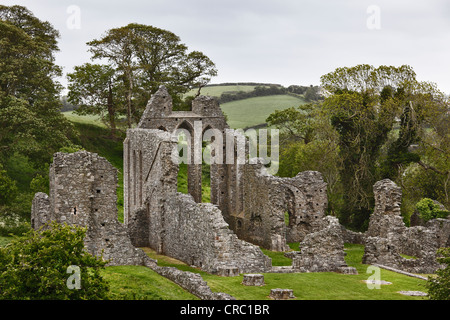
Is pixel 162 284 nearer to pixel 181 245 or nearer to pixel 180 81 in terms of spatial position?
pixel 181 245

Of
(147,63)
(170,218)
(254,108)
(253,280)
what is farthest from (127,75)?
(254,108)

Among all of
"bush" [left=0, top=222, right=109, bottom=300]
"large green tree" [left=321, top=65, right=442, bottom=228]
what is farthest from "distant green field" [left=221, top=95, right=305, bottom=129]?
"bush" [left=0, top=222, right=109, bottom=300]

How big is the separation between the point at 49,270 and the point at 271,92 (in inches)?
3491

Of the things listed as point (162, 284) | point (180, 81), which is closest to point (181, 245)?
point (162, 284)

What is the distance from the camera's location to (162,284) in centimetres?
2112

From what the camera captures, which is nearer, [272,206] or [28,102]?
[272,206]

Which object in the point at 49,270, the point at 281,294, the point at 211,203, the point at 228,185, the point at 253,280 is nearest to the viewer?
the point at 49,270

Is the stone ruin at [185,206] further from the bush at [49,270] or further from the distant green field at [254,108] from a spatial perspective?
the distant green field at [254,108]

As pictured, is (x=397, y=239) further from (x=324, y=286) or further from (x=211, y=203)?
(x=211, y=203)

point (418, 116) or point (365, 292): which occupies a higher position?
point (418, 116)

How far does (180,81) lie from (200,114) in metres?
15.2

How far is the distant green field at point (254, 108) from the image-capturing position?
85188 mm

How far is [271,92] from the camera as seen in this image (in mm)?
101312

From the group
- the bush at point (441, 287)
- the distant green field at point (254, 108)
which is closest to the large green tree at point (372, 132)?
the bush at point (441, 287)
